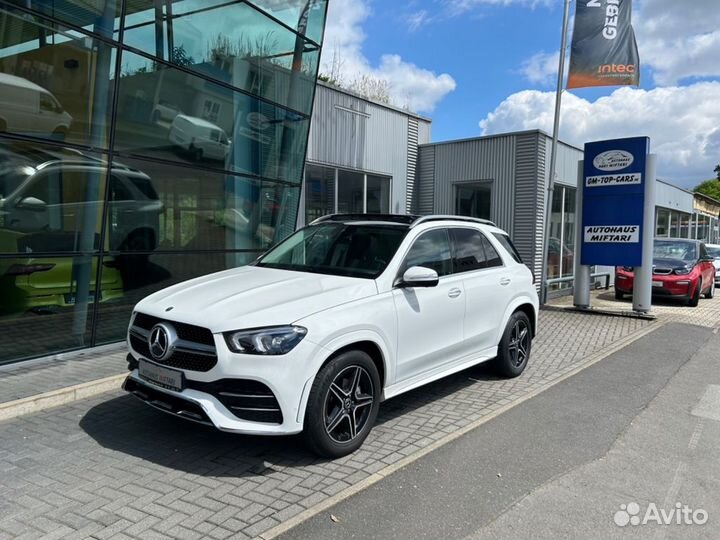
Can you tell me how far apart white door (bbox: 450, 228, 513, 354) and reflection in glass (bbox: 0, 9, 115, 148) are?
15.6 ft

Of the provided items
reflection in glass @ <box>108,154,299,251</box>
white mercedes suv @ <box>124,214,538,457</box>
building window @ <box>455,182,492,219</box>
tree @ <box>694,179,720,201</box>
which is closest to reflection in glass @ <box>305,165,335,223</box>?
reflection in glass @ <box>108,154,299,251</box>

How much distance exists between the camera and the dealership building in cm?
634

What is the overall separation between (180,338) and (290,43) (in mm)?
7472

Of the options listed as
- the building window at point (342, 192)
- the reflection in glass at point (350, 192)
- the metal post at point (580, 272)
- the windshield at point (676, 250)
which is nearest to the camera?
the building window at point (342, 192)

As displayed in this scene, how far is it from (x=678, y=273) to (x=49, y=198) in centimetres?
1368

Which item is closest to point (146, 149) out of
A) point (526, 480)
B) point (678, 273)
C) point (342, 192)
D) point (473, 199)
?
point (342, 192)

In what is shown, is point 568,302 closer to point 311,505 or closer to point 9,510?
point 311,505

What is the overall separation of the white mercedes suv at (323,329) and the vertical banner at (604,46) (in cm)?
802

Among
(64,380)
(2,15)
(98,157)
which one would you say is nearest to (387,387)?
(64,380)

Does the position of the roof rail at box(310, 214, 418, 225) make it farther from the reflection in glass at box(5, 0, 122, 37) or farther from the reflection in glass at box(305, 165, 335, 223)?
the reflection in glass at box(305, 165, 335, 223)

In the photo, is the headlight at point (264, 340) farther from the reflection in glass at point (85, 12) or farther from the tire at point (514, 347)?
the reflection in glass at point (85, 12)

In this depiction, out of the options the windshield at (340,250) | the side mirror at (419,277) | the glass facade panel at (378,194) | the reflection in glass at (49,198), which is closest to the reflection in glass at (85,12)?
the reflection in glass at (49,198)

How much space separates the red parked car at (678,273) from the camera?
13445mm

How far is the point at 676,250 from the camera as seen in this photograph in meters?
15.1
